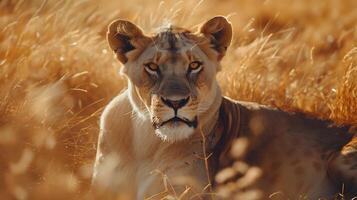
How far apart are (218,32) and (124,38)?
0.51 meters

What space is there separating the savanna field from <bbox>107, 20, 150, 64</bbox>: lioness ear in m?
0.63

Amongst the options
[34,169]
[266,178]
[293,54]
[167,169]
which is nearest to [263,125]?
[266,178]

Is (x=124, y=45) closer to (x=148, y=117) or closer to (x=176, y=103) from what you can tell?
(x=148, y=117)

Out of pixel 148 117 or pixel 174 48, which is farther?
pixel 148 117

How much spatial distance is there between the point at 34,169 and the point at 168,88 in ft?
4.07

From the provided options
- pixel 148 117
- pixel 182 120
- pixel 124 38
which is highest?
pixel 124 38

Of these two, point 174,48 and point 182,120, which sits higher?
point 174,48

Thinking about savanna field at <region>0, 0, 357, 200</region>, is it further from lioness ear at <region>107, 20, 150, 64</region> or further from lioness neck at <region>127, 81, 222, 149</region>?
lioness ear at <region>107, 20, 150, 64</region>

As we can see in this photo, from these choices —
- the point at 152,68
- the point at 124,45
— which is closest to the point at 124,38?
the point at 124,45

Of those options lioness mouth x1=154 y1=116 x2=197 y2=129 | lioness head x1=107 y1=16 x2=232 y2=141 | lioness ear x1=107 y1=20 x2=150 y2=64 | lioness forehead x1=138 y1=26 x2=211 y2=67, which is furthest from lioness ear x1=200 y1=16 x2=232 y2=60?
lioness mouth x1=154 y1=116 x2=197 y2=129

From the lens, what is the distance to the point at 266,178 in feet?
18.1

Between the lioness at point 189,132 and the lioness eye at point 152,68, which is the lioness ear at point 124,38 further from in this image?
the lioness eye at point 152,68

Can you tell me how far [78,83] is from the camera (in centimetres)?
697

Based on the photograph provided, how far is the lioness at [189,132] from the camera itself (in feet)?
16.7
